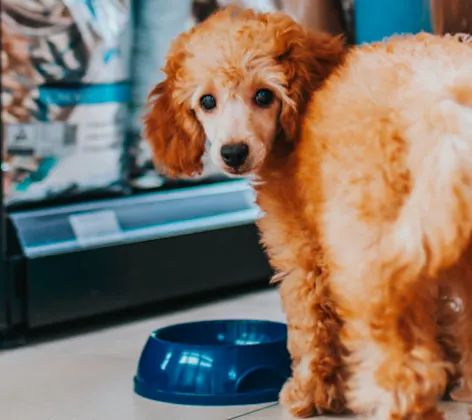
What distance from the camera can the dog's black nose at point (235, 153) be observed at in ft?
4.95

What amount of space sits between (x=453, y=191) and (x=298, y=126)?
1.37 ft

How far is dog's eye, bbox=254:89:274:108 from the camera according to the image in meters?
1.52

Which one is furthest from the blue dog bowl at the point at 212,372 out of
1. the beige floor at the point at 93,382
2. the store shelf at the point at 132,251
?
the store shelf at the point at 132,251

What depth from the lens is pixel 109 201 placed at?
262 centimetres

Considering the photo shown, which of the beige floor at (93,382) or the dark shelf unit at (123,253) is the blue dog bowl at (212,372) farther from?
the dark shelf unit at (123,253)

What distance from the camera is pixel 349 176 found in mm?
1250

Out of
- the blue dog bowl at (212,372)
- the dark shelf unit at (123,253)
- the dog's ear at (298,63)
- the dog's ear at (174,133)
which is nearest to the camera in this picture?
the dog's ear at (298,63)

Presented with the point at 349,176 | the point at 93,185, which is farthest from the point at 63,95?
the point at 349,176

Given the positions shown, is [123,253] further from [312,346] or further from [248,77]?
[248,77]

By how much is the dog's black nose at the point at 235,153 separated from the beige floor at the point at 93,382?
496 mm


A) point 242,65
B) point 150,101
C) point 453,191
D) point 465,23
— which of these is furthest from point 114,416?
point 465,23

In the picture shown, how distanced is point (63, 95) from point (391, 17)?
1014mm

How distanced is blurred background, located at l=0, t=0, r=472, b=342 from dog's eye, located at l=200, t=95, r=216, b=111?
621mm

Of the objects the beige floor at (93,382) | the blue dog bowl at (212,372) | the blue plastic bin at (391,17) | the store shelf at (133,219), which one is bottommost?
the beige floor at (93,382)
